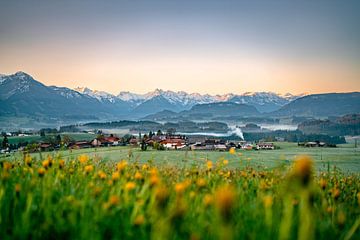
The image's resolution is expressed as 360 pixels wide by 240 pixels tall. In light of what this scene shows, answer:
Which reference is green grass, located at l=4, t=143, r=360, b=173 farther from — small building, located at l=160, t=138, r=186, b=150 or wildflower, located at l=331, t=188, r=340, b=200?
small building, located at l=160, t=138, r=186, b=150

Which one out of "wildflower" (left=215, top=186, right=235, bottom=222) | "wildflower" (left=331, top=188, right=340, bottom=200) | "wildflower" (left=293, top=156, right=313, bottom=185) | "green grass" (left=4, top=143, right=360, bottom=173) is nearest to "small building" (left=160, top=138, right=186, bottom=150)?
"green grass" (left=4, top=143, right=360, bottom=173)

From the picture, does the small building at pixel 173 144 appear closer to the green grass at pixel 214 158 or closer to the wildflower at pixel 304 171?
the green grass at pixel 214 158

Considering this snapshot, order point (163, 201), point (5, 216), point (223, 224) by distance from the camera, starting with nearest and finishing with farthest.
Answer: point (223, 224), point (163, 201), point (5, 216)

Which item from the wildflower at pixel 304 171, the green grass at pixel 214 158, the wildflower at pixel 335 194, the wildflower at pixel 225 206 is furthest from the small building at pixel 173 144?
the wildflower at pixel 225 206

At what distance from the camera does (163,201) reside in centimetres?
208

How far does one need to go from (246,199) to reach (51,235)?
2.91 m

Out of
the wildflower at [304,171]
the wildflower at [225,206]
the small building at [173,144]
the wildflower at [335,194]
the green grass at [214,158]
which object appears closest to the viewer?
the wildflower at [225,206]

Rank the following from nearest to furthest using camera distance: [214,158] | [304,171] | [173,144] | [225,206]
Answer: [225,206] < [304,171] < [214,158] < [173,144]

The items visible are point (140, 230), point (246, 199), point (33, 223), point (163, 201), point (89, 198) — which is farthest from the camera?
point (246, 199)

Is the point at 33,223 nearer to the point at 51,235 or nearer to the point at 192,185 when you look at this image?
the point at 51,235

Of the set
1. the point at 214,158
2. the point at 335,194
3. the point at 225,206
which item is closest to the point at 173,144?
the point at 214,158

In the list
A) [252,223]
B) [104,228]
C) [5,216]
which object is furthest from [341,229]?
[5,216]

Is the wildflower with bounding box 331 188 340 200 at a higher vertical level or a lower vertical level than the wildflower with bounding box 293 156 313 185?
lower

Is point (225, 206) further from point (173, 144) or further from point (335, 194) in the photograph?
point (173, 144)
